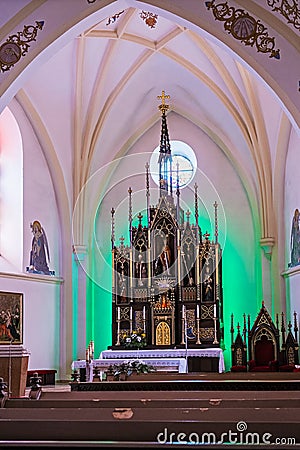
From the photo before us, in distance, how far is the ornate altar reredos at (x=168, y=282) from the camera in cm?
1664

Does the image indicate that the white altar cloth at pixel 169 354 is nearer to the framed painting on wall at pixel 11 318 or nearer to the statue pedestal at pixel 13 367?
the framed painting on wall at pixel 11 318

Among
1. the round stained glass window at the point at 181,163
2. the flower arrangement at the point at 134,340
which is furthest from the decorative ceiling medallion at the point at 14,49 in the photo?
the round stained glass window at the point at 181,163

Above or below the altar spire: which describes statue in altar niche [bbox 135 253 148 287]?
below

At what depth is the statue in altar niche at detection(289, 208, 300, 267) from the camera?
16.0 metres

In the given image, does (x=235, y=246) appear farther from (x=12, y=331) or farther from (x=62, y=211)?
(x=12, y=331)

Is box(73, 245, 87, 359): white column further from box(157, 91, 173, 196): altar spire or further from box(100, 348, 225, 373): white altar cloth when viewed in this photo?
box(157, 91, 173, 196): altar spire

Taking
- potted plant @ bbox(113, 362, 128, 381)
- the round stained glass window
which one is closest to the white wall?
the round stained glass window

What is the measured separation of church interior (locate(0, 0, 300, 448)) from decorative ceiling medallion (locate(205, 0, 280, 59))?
18.6 ft

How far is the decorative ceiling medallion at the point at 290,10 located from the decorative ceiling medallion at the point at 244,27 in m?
0.30

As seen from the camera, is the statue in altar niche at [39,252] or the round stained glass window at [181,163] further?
the round stained glass window at [181,163]

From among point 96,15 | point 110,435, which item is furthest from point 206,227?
point 110,435

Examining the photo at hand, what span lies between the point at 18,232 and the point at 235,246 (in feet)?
18.9

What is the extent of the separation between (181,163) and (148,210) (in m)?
2.66

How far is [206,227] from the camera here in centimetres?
1862
